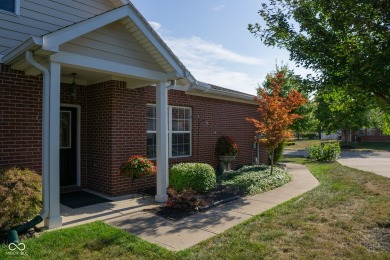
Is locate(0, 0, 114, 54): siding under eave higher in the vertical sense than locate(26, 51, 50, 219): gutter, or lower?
higher

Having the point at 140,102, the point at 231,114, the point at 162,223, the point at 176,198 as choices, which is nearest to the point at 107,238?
the point at 162,223

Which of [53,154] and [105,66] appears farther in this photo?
[105,66]

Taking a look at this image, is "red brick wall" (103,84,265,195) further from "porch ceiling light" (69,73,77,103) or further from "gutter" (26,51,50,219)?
"gutter" (26,51,50,219)

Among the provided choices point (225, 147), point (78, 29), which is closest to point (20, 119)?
point (78, 29)

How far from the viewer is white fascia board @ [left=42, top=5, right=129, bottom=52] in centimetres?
491

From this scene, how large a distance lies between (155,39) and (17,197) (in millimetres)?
4114

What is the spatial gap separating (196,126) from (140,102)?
278cm

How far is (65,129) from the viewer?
26.4 feet

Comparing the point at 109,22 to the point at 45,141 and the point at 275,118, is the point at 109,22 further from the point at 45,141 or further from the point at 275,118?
the point at 275,118

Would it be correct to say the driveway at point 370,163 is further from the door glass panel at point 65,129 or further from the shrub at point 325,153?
the door glass panel at point 65,129

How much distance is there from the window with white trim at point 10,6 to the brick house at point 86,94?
2 centimetres

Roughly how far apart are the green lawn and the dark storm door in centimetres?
320

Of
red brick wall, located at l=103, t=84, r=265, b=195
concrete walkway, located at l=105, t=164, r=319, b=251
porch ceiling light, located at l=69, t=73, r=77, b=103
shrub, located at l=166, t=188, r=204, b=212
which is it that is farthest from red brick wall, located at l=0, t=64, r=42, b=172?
shrub, located at l=166, t=188, r=204, b=212

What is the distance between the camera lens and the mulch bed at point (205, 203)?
239 inches
